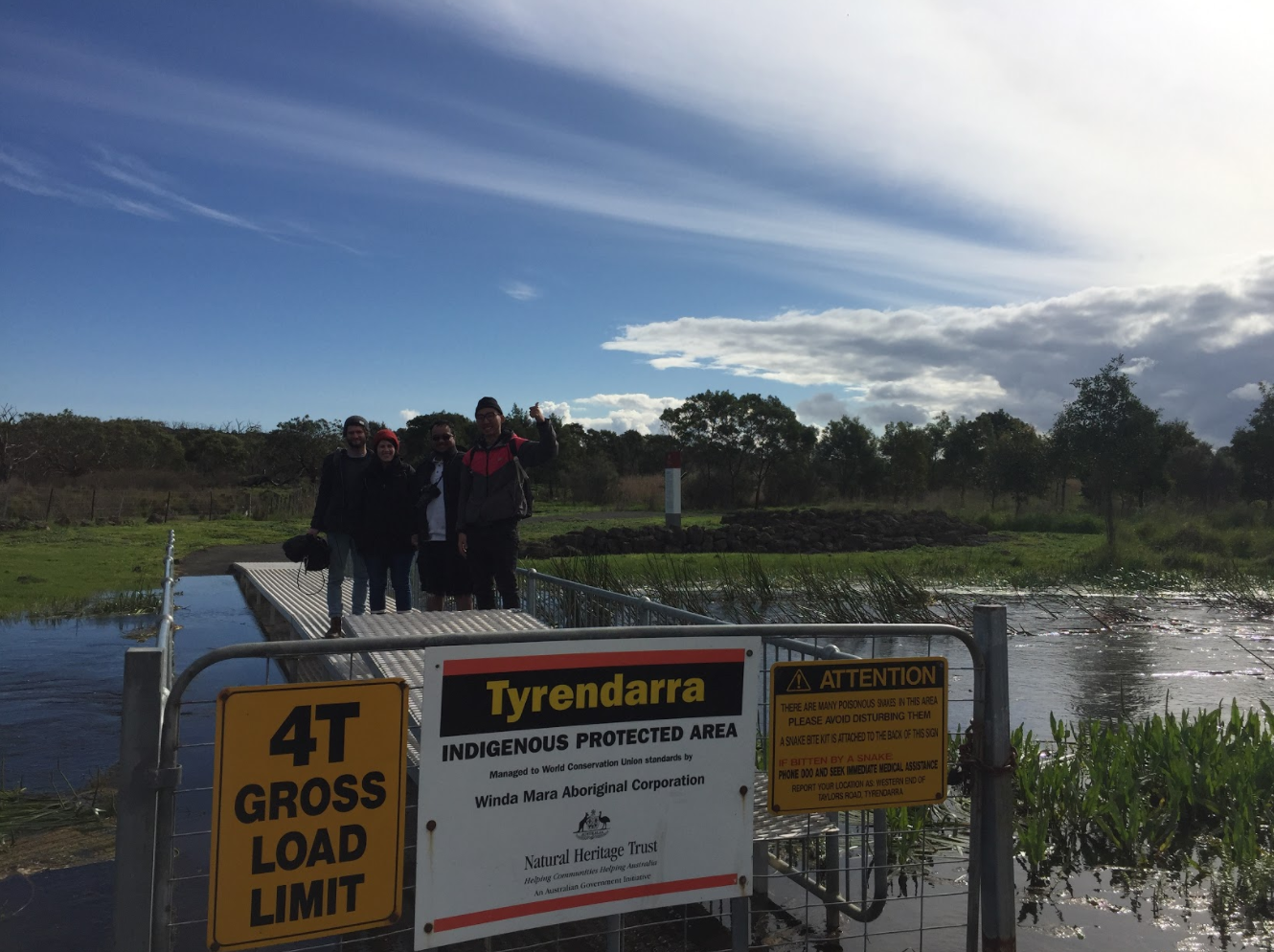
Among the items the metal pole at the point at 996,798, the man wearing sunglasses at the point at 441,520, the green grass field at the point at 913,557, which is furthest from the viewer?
the green grass field at the point at 913,557

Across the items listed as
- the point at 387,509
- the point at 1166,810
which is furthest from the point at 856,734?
the point at 387,509

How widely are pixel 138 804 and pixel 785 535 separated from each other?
30470 millimetres

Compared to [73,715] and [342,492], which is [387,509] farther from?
[73,715]

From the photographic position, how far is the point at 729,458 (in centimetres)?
5794

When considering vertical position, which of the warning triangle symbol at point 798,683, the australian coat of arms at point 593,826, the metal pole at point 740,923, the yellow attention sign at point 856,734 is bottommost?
the metal pole at point 740,923

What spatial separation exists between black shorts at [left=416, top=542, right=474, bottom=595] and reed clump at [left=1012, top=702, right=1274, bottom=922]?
492cm

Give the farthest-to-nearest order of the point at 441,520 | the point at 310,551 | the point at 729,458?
the point at 729,458 → the point at 441,520 → the point at 310,551

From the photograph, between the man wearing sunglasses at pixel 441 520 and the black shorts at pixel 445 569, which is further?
the black shorts at pixel 445 569

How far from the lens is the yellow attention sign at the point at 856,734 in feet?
10.8

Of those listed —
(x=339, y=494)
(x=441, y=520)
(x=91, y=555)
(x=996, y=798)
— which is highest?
(x=339, y=494)

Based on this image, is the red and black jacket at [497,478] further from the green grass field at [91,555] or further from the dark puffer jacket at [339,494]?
the green grass field at [91,555]

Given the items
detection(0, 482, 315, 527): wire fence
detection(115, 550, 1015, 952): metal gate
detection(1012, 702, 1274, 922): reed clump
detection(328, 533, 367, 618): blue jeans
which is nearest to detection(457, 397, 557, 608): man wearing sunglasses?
detection(328, 533, 367, 618): blue jeans

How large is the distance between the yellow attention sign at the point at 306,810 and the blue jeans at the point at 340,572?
240 inches

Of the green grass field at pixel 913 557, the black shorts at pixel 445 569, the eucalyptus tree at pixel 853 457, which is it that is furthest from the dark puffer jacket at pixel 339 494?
the eucalyptus tree at pixel 853 457
